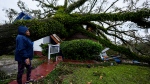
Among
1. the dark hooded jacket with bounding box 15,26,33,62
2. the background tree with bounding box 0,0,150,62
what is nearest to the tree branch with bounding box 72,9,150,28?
the background tree with bounding box 0,0,150,62

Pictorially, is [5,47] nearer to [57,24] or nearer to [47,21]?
[47,21]

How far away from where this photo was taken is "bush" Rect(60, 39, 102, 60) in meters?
9.62

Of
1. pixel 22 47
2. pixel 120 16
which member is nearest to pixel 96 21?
pixel 120 16

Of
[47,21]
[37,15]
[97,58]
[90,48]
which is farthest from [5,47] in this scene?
[37,15]

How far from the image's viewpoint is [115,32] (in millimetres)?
12922

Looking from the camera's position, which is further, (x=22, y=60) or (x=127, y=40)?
(x=127, y=40)

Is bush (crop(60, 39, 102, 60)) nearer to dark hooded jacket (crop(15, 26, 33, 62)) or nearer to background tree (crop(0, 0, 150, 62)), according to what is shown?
background tree (crop(0, 0, 150, 62))

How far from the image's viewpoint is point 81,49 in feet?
32.0

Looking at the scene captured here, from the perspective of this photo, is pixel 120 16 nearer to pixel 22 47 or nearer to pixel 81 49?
pixel 81 49

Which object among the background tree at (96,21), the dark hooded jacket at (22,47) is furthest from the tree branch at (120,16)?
the dark hooded jacket at (22,47)

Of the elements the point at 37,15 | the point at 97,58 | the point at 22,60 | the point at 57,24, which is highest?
the point at 37,15

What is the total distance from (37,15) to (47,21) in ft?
24.5

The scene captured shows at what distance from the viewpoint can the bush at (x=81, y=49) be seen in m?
9.62

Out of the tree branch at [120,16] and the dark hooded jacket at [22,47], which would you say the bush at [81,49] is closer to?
the tree branch at [120,16]
